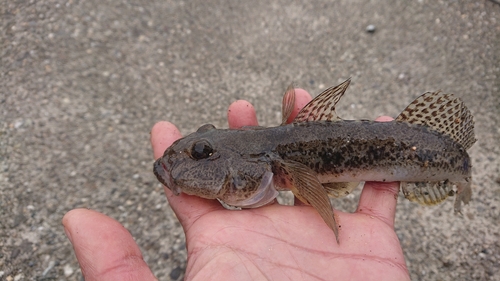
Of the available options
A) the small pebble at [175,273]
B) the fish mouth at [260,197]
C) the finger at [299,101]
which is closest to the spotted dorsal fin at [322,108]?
the finger at [299,101]

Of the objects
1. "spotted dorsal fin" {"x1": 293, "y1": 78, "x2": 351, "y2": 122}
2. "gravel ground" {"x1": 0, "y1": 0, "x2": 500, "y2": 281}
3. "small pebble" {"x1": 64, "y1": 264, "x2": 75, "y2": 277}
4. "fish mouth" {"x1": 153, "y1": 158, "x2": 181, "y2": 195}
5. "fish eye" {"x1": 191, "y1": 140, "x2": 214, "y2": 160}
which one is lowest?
"small pebble" {"x1": 64, "y1": 264, "x2": 75, "y2": 277}

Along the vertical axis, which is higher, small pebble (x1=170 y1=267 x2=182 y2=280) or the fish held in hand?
the fish held in hand

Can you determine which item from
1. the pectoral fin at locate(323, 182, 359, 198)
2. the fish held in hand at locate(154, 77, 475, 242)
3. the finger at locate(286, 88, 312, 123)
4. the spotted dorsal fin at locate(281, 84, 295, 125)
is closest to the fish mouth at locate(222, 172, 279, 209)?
the fish held in hand at locate(154, 77, 475, 242)

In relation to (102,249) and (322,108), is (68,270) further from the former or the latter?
(322,108)

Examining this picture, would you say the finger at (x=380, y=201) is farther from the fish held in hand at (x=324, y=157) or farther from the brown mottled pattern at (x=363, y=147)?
the brown mottled pattern at (x=363, y=147)

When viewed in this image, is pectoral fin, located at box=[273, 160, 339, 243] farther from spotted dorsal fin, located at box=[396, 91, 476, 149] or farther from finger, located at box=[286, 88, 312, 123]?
spotted dorsal fin, located at box=[396, 91, 476, 149]

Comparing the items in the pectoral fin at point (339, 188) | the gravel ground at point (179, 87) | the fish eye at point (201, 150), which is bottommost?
the gravel ground at point (179, 87)

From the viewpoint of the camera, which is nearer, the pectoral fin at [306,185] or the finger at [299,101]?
the pectoral fin at [306,185]
